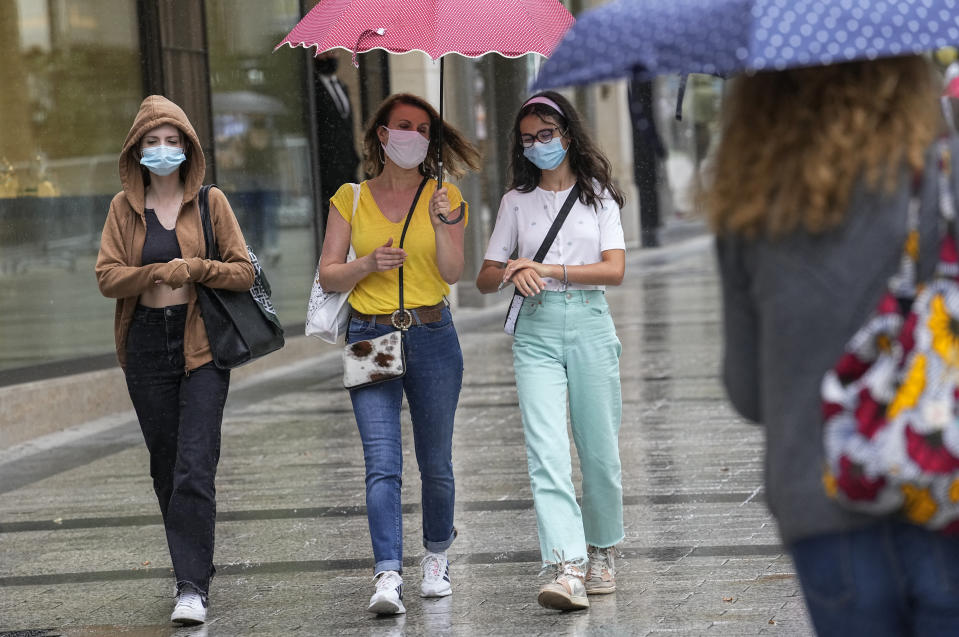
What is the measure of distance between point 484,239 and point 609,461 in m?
14.0

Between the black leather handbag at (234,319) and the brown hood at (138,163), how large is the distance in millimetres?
64

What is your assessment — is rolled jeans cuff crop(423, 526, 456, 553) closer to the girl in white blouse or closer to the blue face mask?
the girl in white blouse

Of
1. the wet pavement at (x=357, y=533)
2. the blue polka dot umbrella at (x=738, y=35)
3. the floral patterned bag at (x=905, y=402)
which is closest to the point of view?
the floral patterned bag at (x=905, y=402)

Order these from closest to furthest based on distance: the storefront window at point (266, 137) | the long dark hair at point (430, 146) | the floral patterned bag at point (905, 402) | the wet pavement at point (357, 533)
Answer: the floral patterned bag at point (905, 402)
the wet pavement at point (357, 533)
the long dark hair at point (430, 146)
the storefront window at point (266, 137)

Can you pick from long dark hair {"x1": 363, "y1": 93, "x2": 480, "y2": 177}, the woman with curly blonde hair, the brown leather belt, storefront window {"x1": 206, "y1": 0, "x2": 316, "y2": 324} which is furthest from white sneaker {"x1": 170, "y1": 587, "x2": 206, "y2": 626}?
storefront window {"x1": 206, "y1": 0, "x2": 316, "y2": 324}

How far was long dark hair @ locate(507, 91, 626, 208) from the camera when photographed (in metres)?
5.25

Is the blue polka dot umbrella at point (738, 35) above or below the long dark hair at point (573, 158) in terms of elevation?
above

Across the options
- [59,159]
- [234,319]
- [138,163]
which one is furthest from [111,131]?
[234,319]

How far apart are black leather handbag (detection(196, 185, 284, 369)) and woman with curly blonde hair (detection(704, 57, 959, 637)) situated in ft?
10.1

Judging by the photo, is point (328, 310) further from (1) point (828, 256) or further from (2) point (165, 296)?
(1) point (828, 256)

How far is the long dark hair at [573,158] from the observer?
5.25 metres

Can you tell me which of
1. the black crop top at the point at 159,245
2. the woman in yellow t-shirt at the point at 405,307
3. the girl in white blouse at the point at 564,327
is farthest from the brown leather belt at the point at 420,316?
the black crop top at the point at 159,245

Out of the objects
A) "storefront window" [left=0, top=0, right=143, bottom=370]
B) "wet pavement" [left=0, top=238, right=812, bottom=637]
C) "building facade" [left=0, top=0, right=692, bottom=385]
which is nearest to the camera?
"wet pavement" [left=0, top=238, right=812, bottom=637]

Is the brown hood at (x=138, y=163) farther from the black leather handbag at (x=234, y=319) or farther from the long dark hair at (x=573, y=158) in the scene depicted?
the long dark hair at (x=573, y=158)
